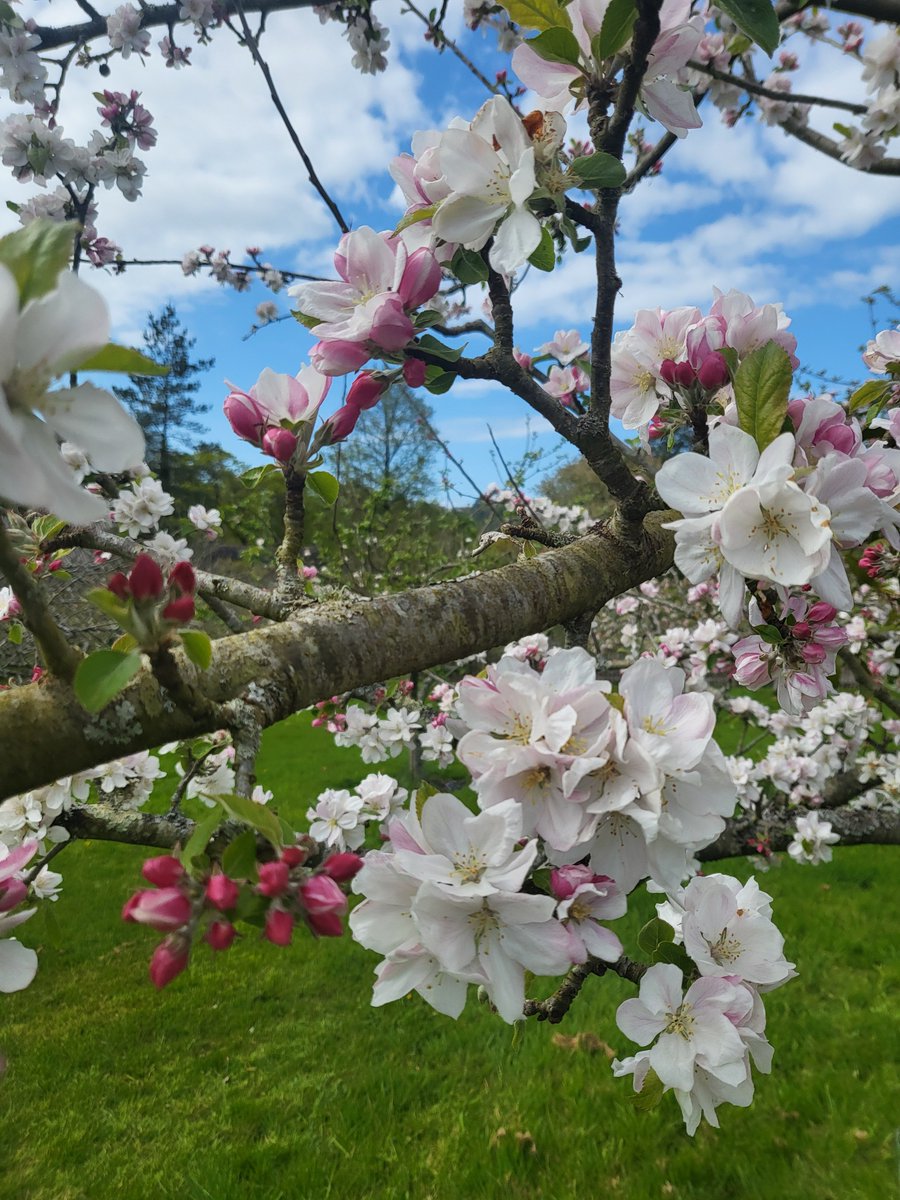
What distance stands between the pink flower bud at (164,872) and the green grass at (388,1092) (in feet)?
8.11

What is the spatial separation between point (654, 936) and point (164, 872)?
671mm

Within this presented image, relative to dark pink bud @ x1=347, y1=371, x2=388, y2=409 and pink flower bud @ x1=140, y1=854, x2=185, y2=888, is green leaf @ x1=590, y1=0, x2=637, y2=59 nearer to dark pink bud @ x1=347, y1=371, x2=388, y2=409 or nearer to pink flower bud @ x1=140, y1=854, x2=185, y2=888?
dark pink bud @ x1=347, y1=371, x2=388, y2=409

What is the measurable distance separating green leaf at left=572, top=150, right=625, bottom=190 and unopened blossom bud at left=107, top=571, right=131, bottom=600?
724 mm

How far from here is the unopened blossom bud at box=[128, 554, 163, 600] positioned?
594mm

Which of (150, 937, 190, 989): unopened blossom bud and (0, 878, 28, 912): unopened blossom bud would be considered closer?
(150, 937, 190, 989): unopened blossom bud

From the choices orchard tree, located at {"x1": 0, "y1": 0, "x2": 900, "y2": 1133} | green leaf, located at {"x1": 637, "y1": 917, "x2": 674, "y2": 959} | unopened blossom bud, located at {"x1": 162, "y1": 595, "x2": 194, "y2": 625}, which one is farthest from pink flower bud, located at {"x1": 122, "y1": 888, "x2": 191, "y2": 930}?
green leaf, located at {"x1": 637, "y1": 917, "x2": 674, "y2": 959}

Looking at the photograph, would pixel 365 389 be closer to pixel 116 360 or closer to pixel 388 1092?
pixel 116 360

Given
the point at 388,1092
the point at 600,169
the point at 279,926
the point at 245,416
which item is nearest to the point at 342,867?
the point at 279,926

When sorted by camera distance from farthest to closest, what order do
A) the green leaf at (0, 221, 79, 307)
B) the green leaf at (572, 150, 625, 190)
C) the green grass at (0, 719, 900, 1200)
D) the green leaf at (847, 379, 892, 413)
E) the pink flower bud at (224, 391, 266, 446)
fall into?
the green grass at (0, 719, 900, 1200)
the green leaf at (847, 379, 892, 413)
the pink flower bud at (224, 391, 266, 446)
the green leaf at (572, 150, 625, 190)
the green leaf at (0, 221, 79, 307)

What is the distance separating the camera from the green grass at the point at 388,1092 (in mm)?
2633

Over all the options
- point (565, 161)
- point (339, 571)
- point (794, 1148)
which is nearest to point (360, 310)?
point (565, 161)

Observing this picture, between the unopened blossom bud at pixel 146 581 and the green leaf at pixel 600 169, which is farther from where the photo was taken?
the green leaf at pixel 600 169


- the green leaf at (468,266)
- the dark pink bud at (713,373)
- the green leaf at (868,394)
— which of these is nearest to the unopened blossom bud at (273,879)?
the green leaf at (468,266)

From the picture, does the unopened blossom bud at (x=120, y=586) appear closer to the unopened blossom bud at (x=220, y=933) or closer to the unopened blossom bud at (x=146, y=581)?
Answer: the unopened blossom bud at (x=146, y=581)
